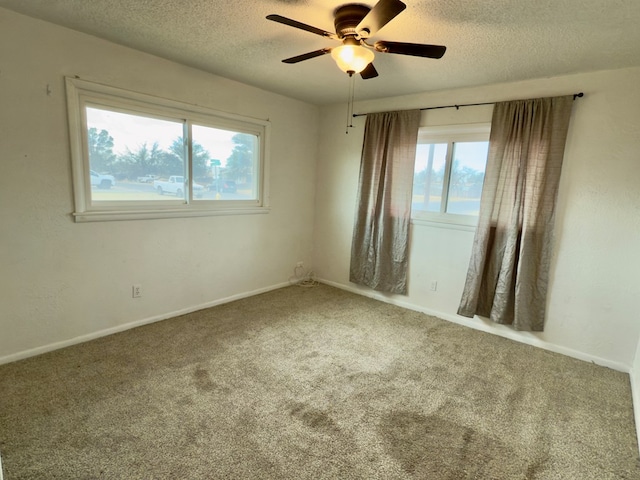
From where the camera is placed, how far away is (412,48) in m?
1.78

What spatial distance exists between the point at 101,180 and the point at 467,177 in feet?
10.9

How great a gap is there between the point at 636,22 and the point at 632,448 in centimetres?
235

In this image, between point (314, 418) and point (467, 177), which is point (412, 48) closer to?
point (467, 177)

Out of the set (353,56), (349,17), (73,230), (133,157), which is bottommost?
(73,230)

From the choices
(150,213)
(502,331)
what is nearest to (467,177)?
(502,331)

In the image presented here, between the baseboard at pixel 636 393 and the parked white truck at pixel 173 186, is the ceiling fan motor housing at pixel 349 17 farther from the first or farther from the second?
the baseboard at pixel 636 393

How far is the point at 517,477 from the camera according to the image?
61.6 inches

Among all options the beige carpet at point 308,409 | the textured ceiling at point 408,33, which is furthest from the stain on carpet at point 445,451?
the textured ceiling at point 408,33

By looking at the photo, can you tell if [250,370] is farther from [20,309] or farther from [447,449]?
[20,309]

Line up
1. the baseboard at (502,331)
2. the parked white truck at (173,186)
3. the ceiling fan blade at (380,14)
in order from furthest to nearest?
the parked white truck at (173,186), the baseboard at (502,331), the ceiling fan blade at (380,14)

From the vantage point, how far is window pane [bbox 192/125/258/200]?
3.23 metres

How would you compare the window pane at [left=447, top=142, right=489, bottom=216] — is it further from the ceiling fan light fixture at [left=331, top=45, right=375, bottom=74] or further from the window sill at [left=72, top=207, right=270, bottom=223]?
the window sill at [left=72, top=207, right=270, bottom=223]

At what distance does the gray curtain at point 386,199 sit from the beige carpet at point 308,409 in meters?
0.94

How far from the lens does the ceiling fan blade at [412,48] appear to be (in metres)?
1.74
